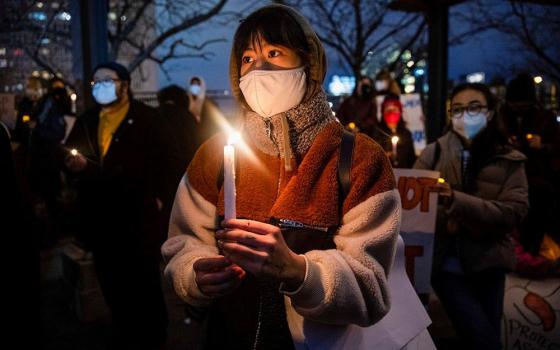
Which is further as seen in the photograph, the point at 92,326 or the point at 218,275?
the point at 92,326

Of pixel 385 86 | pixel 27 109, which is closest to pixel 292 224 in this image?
pixel 27 109

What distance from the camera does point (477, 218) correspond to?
3.43 metres

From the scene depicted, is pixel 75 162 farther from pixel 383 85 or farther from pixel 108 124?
pixel 383 85

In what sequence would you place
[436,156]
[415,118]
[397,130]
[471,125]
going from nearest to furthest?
[471,125] → [436,156] → [397,130] → [415,118]

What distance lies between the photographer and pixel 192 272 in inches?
71.9

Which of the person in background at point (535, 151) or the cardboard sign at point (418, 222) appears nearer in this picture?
the cardboard sign at point (418, 222)

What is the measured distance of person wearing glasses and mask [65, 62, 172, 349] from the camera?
15.0ft

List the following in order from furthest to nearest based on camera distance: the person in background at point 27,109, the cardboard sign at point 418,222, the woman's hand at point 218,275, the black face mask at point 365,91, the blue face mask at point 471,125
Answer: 1. the black face mask at point 365,91
2. the person in background at point 27,109
3. the blue face mask at point 471,125
4. the cardboard sign at point 418,222
5. the woman's hand at point 218,275

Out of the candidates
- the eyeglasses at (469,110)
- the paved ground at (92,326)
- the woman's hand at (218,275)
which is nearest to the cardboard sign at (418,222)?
the eyeglasses at (469,110)

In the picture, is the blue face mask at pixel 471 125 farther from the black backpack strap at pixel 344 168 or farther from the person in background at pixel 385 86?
the person in background at pixel 385 86

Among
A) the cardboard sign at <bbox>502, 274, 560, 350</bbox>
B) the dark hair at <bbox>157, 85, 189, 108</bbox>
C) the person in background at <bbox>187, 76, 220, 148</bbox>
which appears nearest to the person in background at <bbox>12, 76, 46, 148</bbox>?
the dark hair at <bbox>157, 85, 189, 108</bbox>

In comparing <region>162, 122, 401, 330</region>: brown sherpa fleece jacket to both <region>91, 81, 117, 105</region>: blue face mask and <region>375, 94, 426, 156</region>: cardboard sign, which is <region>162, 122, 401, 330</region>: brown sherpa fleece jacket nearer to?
<region>91, 81, 117, 105</region>: blue face mask

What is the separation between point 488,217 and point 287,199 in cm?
209

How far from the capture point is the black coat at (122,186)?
4.54 meters
